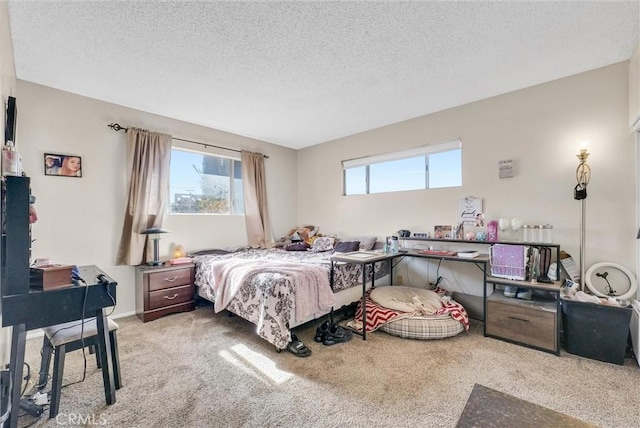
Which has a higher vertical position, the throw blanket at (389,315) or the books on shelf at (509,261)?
the books on shelf at (509,261)

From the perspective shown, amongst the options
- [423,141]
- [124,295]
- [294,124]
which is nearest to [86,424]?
[124,295]

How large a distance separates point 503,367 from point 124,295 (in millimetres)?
4016

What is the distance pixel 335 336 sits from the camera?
8.49 ft

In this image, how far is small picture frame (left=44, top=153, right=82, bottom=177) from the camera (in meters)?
2.86

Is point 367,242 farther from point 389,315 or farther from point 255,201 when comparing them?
point 255,201

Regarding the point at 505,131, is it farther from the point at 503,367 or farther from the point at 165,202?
the point at 165,202

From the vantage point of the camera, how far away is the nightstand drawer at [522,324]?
7.72 feet

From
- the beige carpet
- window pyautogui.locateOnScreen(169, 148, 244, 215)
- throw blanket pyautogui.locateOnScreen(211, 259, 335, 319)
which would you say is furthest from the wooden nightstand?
window pyautogui.locateOnScreen(169, 148, 244, 215)

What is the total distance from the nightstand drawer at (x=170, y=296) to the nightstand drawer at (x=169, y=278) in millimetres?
52

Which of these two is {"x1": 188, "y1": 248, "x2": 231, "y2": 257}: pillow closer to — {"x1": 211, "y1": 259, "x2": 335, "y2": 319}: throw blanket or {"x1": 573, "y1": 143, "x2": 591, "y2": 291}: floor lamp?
{"x1": 211, "y1": 259, "x2": 335, "y2": 319}: throw blanket

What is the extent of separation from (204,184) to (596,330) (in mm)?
4685

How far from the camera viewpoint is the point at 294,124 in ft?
13.1

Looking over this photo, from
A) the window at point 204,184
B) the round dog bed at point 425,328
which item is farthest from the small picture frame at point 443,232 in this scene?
the window at point 204,184

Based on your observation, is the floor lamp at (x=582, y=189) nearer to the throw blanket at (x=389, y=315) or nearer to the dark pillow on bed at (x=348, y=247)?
the throw blanket at (x=389, y=315)
